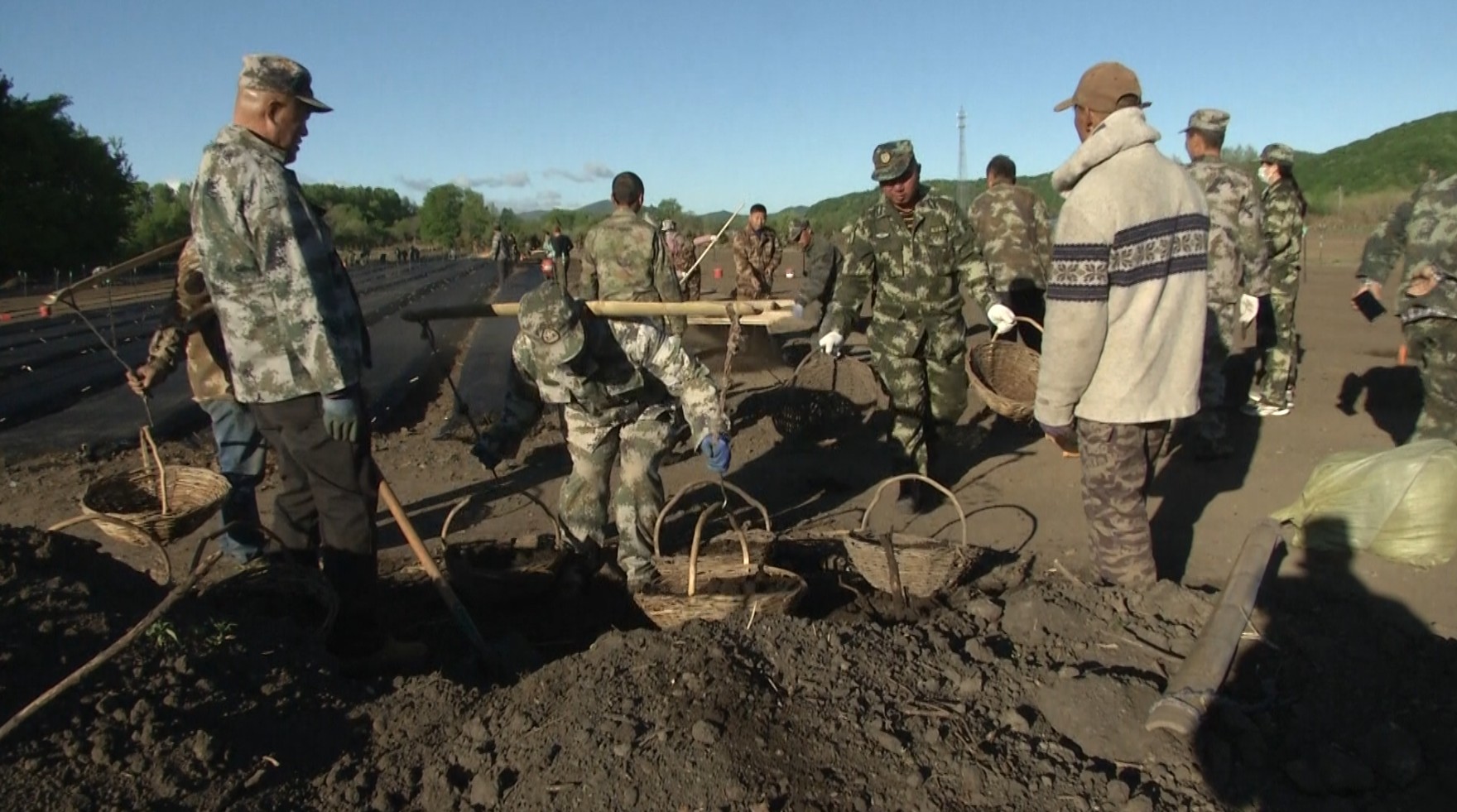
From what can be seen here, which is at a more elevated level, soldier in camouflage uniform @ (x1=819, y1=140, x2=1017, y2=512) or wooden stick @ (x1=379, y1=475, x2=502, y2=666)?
soldier in camouflage uniform @ (x1=819, y1=140, x2=1017, y2=512)

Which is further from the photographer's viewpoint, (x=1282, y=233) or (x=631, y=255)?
(x=1282, y=233)

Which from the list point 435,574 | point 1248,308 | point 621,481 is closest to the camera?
point 435,574

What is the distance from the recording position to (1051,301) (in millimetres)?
3660

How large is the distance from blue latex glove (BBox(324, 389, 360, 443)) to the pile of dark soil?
72 centimetres

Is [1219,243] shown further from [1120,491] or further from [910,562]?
[910,562]

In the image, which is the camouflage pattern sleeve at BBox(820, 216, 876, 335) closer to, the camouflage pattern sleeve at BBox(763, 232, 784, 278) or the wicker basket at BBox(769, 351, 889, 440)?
the wicker basket at BBox(769, 351, 889, 440)

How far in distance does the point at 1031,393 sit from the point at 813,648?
2.99 meters

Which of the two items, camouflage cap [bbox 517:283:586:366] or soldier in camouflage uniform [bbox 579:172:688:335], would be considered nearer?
camouflage cap [bbox 517:283:586:366]

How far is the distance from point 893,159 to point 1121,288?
6.56 ft

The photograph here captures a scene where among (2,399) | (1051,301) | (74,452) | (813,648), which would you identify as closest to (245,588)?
(813,648)

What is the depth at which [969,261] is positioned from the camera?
5.55m

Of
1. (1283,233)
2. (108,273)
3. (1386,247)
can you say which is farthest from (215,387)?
(1283,233)

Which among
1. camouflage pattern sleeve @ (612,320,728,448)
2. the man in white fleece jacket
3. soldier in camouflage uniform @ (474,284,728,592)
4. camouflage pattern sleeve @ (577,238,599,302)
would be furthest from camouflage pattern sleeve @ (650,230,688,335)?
the man in white fleece jacket

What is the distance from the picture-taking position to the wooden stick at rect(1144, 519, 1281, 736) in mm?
2814
